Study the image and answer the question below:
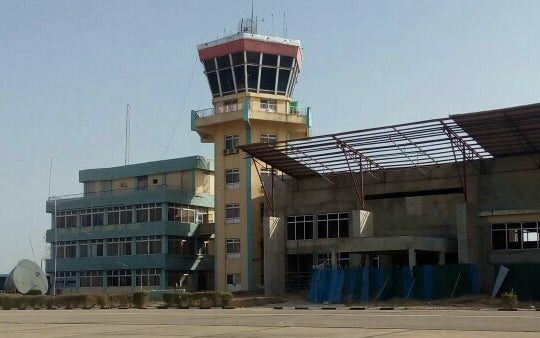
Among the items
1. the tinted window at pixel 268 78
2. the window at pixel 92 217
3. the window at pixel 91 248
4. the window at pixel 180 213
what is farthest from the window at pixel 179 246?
the tinted window at pixel 268 78

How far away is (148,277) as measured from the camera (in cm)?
8606

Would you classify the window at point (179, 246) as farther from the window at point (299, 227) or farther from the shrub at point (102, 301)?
the shrub at point (102, 301)

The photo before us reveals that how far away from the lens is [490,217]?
2456 inches

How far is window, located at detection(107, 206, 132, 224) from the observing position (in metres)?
88.8

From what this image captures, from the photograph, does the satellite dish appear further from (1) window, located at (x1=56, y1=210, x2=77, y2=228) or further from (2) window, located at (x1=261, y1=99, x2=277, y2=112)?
(2) window, located at (x1=261, y1=99, x2=277, y2=112)

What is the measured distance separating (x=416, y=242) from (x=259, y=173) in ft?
64.2

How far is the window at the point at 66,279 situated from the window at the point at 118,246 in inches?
237

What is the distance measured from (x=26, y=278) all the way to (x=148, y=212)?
1477 centimetres

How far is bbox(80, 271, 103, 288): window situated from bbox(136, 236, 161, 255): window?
6.39 meters

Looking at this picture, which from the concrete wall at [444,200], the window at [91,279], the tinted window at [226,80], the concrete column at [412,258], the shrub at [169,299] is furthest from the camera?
the window at [91,279]

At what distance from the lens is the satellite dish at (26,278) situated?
254ft

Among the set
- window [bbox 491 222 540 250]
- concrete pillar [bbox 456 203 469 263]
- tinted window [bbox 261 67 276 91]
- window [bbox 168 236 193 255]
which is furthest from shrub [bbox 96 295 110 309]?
window [bbox 491 222 540 250]

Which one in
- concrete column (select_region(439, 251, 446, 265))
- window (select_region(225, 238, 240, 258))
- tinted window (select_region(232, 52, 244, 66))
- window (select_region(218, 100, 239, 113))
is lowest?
concrete column (select_region(439, 251, 446, 265))

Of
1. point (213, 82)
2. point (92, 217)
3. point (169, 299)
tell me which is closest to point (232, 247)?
point (213, 82)
